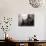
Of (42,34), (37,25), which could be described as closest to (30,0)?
(37,25)

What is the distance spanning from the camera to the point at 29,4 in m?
3.78

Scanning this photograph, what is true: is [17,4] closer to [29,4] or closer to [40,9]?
[29,4]

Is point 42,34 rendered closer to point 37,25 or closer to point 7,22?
point 37,25

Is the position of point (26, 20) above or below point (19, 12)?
below

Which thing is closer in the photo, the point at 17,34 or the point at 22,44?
the point at 22,44

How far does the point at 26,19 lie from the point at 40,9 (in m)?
0.54

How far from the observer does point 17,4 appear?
12.3 ft

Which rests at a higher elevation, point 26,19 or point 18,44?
point 26,19

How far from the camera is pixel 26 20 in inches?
148

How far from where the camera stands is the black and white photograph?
12.3 ft

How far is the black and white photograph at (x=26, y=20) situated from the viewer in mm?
3748

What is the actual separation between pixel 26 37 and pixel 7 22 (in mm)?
749

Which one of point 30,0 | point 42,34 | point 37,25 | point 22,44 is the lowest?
point 22,44

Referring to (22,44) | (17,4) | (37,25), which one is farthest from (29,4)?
(22,44)
